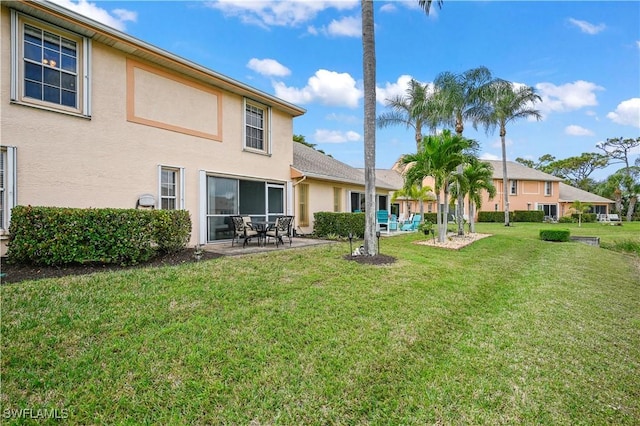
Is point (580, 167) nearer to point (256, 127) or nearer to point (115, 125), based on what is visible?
point (256, 127)

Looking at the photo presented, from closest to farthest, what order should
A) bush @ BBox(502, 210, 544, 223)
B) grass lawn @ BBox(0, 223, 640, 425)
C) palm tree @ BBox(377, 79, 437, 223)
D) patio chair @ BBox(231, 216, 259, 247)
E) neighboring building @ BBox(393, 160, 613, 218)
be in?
grass lawn @ BBox(0, 223, 640, 425)
patio chair @ BBox(231, 216, 259, 247)
palm tree @ BBox(377, 79, 437, 223)
bush @ BBox(502, 210, 544, 223)
neighboring building @ BBox(393, 160, 613, 218)

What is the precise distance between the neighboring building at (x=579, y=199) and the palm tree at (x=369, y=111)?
4444cm

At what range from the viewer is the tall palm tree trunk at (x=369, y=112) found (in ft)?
26.2

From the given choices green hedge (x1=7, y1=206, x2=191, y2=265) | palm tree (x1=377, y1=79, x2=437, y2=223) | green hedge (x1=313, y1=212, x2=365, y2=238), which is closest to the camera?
green hedge (x1=7, y1=206, x2=191, y2=265)

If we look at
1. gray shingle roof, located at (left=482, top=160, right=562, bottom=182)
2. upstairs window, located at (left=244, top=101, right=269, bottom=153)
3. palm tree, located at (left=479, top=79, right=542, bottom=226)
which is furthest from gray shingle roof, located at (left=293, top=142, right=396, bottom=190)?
gray shingle roof, located at (left=482, top=160, right=562, bottom=182)

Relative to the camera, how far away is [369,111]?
8164 mm

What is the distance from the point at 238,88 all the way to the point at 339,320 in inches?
365

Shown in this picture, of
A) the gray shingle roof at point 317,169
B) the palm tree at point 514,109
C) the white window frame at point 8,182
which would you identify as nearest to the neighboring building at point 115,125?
the white window frame at point 8,182

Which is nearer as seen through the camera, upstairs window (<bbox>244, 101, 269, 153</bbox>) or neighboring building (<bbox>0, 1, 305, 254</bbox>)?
neighboring building (<bbox>0, 1, 305, 254</bbox>)

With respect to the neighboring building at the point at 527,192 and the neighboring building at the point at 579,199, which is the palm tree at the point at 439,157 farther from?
the neighboring building at the point at 579,199

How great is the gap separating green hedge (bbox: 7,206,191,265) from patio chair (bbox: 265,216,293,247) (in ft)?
12.0

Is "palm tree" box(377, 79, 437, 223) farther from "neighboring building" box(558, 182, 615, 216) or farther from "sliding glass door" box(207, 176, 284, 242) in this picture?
"neighboring building" box(558, 182, 615, 216)

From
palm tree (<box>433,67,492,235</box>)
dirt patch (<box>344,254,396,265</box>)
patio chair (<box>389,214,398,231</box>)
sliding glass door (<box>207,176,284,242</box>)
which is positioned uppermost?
palm tree (<box>433,67,492,235</box>)

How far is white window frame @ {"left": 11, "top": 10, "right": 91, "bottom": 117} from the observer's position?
6.41 meters
